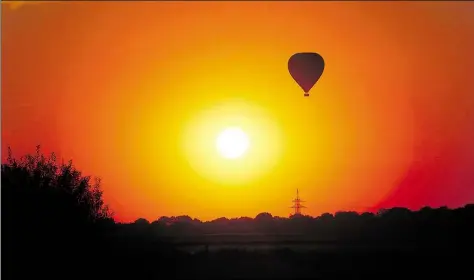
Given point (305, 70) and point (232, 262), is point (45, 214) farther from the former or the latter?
point (305, 70)

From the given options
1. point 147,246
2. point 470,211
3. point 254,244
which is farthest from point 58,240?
point 470,211

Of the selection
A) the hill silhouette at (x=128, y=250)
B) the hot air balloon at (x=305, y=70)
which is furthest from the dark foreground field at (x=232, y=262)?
the hot air balloon at (x=305, y=70)

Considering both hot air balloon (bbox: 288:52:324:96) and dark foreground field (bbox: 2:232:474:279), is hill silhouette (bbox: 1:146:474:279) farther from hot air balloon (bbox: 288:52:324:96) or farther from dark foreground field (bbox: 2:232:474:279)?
hot air balloon (bbox: 288:52:324:96)

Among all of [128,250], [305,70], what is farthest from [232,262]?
[305,70]

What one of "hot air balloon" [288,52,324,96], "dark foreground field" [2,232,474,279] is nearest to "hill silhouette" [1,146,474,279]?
"dark foreground field" [2,232,474,279]

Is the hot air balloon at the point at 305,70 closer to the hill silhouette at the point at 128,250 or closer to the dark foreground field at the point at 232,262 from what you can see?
the hill silhouette at the point at 128,250

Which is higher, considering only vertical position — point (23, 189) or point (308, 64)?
point (308, 64)

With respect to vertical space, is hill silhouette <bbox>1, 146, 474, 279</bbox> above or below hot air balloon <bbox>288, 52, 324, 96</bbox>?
below

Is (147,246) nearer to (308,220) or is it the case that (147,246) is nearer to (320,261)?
(320,261)
